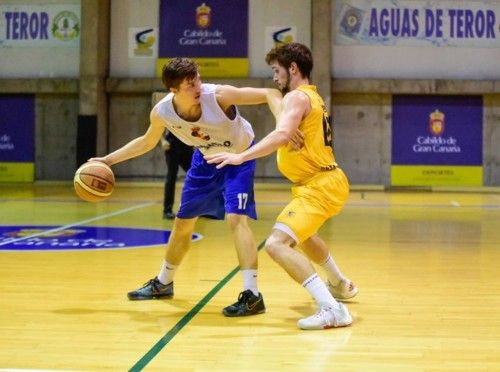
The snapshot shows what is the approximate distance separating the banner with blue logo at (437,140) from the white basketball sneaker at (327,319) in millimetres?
17066

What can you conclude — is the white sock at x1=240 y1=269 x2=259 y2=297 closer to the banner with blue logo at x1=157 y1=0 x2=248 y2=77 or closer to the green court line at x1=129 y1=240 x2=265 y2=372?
the green court line at x1=129 y1=240 x2=265 y2=372

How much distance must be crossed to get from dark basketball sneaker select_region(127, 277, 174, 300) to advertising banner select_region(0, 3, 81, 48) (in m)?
17.4

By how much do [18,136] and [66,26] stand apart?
10.7 feet

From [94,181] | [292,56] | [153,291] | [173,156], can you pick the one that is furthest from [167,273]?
[173,156]

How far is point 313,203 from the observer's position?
18.6 ft

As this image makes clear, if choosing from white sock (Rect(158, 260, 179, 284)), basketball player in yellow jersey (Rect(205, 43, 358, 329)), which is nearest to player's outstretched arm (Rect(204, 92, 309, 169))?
basketball player in yellow jersey (Rect(205, 43, 358, 329))

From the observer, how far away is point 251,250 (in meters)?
6.02

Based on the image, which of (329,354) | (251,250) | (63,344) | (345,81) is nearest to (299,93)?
(251,250)

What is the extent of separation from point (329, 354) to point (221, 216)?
6.28ft

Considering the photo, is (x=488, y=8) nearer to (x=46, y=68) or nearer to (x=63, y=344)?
(x=46, y=68)

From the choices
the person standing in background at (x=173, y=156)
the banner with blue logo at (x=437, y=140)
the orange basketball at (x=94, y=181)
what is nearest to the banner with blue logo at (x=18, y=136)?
the banner with blue logo at (x=437, y=140)

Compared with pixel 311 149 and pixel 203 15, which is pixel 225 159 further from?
pixel 203 15

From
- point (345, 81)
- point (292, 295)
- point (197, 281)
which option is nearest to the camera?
point (292, 295)

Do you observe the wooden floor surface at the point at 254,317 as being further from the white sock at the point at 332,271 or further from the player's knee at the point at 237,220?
the player's knee at the point at 237,220
